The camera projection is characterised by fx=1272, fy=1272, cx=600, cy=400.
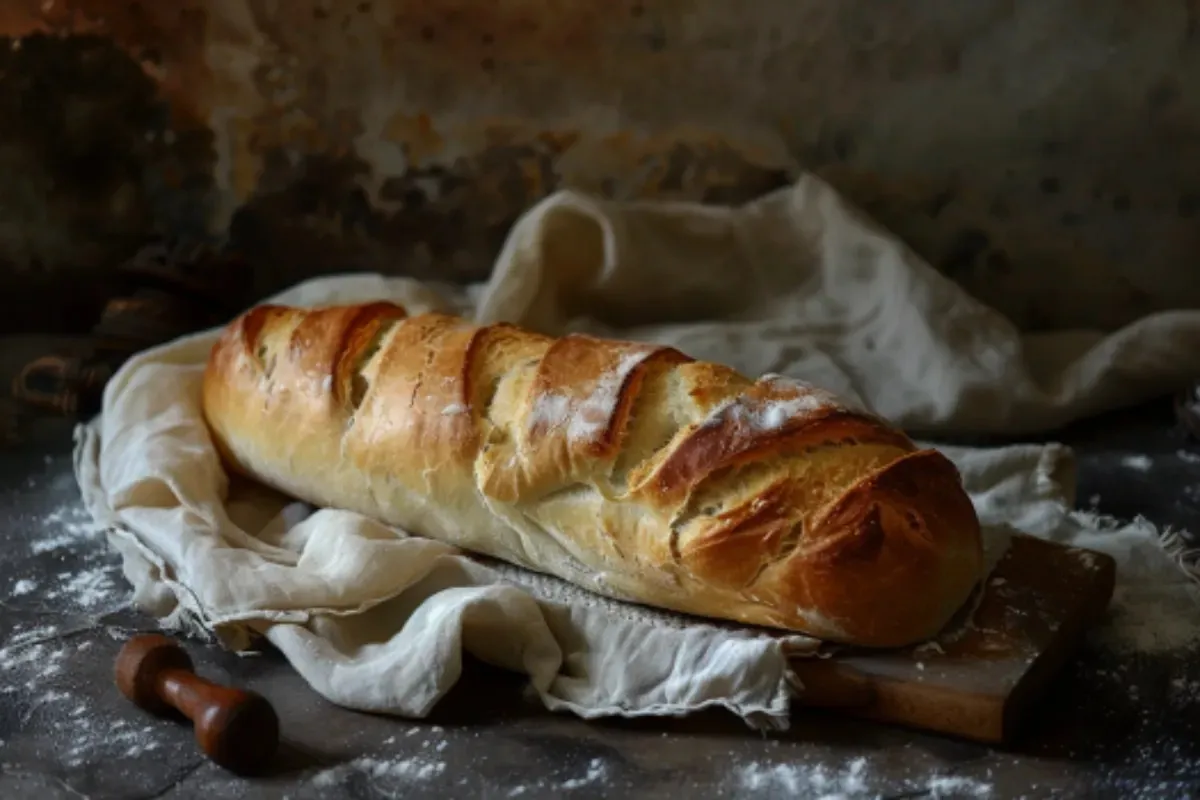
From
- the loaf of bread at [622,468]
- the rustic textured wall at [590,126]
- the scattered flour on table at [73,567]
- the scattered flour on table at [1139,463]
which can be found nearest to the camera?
the loaf of bread at [622,468]

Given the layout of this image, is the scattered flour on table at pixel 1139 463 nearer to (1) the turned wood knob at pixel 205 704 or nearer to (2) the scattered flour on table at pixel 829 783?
(2) the scattered flour on table at pixel 829 783

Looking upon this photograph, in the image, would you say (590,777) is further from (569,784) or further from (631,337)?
(631,337)

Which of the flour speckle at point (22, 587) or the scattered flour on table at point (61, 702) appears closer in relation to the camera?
the scattered flour on table at point (61, 702)

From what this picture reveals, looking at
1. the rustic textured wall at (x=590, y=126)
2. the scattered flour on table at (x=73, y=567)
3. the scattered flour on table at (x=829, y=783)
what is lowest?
the scattered flour on table at (x=829, y=783)

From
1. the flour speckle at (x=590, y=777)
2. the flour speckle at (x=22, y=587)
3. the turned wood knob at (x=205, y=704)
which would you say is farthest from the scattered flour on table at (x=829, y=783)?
the flour speckle at (x=22, y=587)

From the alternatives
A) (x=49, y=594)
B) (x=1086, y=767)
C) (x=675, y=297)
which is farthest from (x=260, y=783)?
(x=675, y=297)

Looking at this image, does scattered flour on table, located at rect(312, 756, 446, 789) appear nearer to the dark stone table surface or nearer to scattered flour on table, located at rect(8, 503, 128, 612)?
the dark stone table surface

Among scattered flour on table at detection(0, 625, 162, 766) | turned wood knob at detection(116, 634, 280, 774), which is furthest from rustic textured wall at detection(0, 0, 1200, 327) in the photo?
turned wood knob at detection(116, 634, 280, 774)

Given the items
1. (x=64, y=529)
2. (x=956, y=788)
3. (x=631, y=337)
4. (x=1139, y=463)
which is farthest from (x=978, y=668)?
(x=64, y=529)
